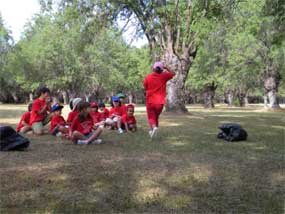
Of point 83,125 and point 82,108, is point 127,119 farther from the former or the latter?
point 82,108

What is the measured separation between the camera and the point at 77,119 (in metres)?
8.89

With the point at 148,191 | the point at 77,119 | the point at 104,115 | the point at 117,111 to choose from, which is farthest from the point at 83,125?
the point at 148,191

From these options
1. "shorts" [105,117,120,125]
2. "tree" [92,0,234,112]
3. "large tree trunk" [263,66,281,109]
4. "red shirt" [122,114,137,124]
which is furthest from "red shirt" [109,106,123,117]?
"large tree trunk" [263,66,281,109]

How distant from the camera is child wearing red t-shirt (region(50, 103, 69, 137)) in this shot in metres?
10.6

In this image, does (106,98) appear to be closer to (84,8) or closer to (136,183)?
(84,8)

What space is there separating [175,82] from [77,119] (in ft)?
48.1

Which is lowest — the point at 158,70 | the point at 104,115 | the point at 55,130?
the point at 55,130

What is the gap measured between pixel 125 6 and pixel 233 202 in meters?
20.5

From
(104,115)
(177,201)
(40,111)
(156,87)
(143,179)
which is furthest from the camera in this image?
(104,115)

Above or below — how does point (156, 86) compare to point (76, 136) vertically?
above

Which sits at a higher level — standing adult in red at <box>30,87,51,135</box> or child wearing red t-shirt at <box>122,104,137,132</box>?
standing adult in red at <box>30,87,51,135</box>

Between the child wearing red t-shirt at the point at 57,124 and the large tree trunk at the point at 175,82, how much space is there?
12.4 metres

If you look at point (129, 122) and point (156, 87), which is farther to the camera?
point (129, 122)

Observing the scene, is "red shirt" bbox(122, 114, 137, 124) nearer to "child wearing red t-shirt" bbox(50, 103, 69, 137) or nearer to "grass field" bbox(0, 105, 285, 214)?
"child wearing red t-shirt" bbox(50, 103, 69, 137)
